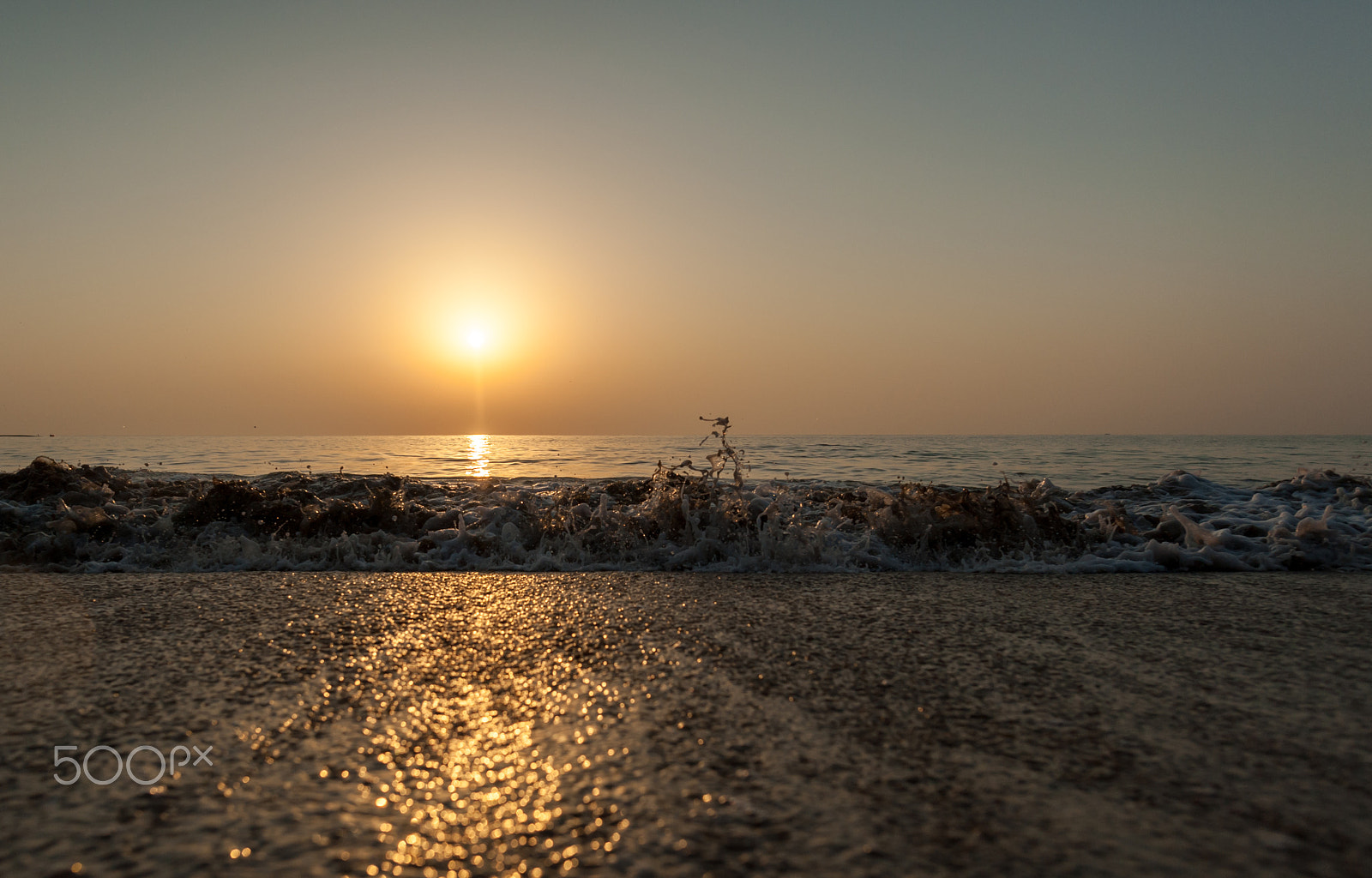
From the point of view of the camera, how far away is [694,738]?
1.56 metres

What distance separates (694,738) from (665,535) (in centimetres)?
293

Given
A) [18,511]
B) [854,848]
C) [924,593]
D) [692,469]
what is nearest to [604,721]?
[854,848]

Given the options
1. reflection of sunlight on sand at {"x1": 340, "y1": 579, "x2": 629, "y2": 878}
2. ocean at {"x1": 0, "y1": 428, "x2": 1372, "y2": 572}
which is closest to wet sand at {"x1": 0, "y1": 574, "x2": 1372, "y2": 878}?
reflection of sunlight on sand at {"x1": 340, "y1": 579, "x2": 629, "y2": 878}

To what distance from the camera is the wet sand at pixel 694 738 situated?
3.72 ft

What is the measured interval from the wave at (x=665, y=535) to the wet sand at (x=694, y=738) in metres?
1.20

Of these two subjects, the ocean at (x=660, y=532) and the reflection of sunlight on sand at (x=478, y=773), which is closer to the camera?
the reflection of sunlight on sand at (x=478, y=773)

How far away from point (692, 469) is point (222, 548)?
9.45 ft

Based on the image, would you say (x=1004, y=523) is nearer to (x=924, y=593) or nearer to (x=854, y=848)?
(x=924, y=593)

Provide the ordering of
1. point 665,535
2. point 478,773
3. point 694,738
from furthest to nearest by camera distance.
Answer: point 665,535
point 694,738
point 478,773

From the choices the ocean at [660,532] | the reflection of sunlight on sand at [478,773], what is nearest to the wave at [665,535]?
the ocean at [660,532]

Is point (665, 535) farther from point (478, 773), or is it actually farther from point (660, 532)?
point (478, 773)

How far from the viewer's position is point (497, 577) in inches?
145

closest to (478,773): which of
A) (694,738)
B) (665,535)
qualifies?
(694,738)

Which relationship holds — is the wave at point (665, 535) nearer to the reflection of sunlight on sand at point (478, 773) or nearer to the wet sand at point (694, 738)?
the wet sand at point (694, 738)
